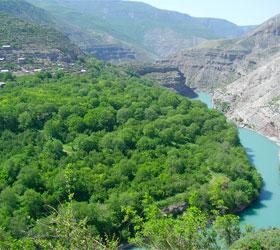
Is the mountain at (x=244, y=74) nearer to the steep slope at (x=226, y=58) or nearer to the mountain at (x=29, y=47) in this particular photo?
the steep slope at (x=226, y=58)

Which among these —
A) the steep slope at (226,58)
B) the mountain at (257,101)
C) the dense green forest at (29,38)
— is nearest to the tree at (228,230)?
the mountain at (257,101)

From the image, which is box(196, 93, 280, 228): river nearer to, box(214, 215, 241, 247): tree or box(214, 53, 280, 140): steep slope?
box(214, 53, 280, 140): steep slope

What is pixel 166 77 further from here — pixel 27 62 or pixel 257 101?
pixel 27 62

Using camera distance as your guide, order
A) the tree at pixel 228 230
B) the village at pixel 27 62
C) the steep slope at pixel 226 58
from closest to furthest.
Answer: the tree at pixel 228 230, the village at pixel 27 62, the steep slope at pixel 226 58

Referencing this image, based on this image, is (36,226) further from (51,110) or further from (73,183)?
(51,110)

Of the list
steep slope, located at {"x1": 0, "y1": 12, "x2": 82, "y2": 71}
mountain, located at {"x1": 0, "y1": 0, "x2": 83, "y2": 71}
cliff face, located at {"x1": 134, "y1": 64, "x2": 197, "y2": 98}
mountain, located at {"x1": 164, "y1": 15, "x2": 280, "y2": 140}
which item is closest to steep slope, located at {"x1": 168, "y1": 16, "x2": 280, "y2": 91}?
mountain, located at {"x1": 164, "y1": 15, "x2": 280, "y2": 140}

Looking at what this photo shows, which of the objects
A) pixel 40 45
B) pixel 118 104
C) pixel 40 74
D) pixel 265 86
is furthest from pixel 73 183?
pixel 265 86

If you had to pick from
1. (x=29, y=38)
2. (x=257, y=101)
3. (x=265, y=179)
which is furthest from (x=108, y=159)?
(x=29, y=38)
